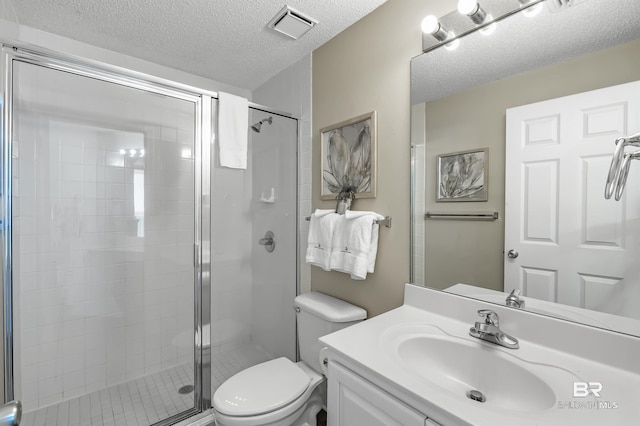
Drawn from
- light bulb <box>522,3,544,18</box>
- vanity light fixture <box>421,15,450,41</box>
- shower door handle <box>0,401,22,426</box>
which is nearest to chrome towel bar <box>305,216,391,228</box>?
vanity light fixture <box>421,15,450,41</box>

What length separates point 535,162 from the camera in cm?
99

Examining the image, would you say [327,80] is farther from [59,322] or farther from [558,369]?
[59,322]

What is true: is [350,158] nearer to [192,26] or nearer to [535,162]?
[535,162]

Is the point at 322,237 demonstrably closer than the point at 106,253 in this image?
Yes

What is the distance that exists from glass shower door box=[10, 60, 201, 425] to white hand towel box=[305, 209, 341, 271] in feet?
2.23

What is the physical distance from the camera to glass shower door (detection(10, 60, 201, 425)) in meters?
1.59

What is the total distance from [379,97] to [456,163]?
55 centimetres

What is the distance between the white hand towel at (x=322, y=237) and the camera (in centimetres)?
154

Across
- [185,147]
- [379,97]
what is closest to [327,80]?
[379,97]

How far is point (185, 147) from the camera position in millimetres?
1770

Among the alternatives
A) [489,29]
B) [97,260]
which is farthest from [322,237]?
[97,260]

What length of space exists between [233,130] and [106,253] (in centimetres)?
114

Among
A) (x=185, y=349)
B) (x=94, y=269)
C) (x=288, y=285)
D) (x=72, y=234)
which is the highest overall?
(x=72, y=234)
